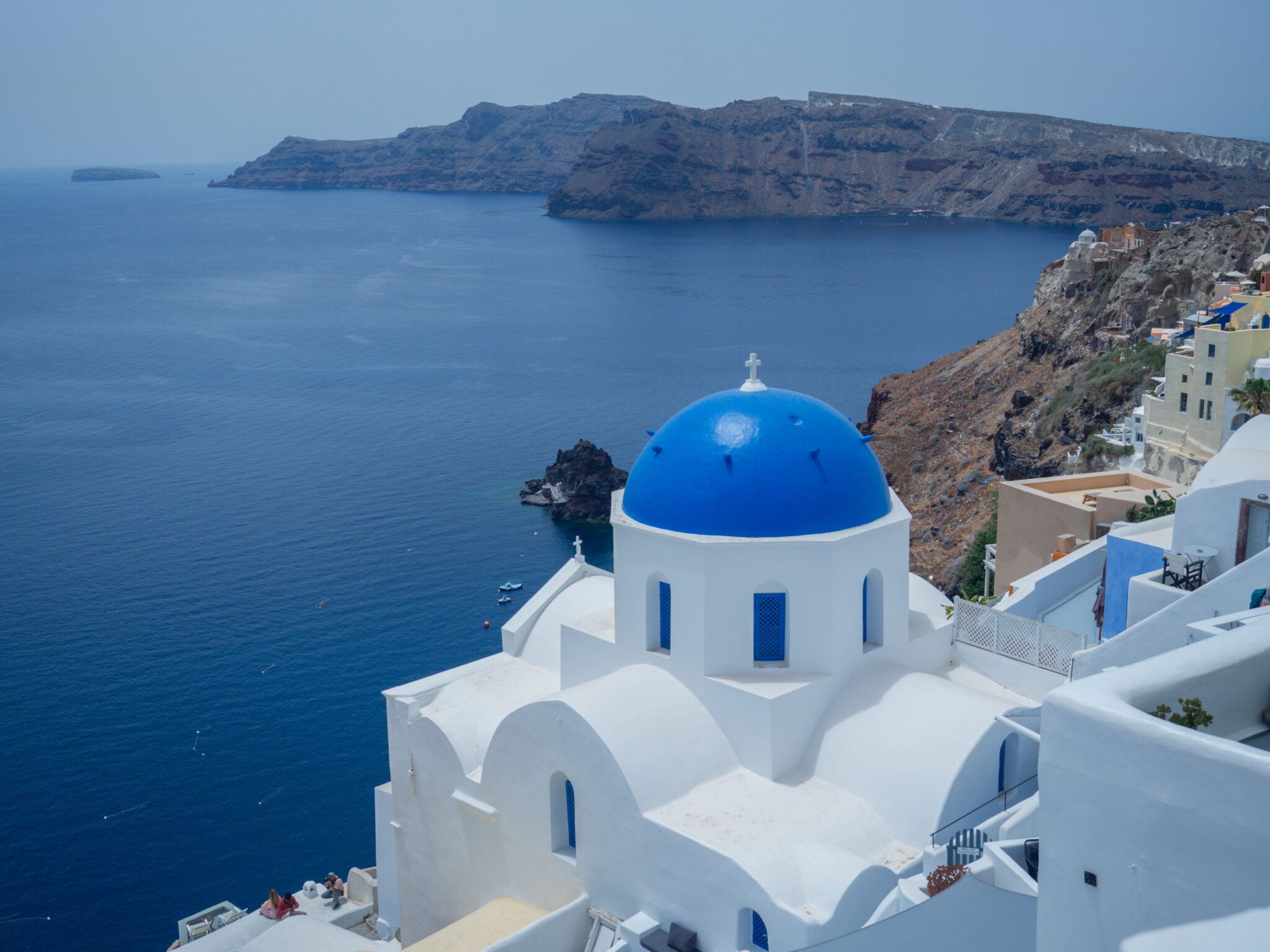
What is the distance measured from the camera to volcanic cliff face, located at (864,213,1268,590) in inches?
1609

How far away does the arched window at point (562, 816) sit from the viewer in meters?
13.7

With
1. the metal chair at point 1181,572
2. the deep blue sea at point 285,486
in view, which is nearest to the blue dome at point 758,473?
the metal chair at point 1181,572

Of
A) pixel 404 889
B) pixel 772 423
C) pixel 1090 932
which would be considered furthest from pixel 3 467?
pixel 1090 932

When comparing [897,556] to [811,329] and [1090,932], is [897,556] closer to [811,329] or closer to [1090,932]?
[1090,932]

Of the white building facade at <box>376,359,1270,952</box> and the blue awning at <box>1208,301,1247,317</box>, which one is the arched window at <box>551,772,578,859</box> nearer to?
the white building facade at <box>376,359,1270,952</box>

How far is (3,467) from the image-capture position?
2256 inches

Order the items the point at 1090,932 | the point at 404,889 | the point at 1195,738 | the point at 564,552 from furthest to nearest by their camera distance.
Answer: the point at 564,552
the point at 404,889
the point at 1090,932
the point at 1195,738

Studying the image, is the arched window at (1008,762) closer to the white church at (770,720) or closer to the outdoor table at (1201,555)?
the white church at (770,720)

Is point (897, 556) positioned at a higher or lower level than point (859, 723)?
higher

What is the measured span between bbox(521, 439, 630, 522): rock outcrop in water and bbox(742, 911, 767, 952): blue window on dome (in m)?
40.7

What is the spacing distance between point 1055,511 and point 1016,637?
8.18 meters

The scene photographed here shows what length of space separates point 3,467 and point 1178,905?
206ft

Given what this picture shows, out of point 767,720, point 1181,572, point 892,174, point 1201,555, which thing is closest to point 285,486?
point 767,720

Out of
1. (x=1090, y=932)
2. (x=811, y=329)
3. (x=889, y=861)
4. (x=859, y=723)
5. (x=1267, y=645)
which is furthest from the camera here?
(x=811, y=329)
